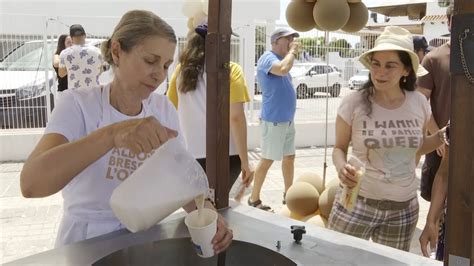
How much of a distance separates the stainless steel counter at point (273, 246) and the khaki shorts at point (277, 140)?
2612 millimetres

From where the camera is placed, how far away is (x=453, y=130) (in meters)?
0.86

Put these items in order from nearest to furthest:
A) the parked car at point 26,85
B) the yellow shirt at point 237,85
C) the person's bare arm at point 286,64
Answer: the yellow shirt at point 237,85, the person's bare arm at point 286,64, the parked car at point 26,85

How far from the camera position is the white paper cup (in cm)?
101

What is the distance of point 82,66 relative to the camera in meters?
4.41

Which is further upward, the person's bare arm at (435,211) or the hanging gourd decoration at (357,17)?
the hanging gourd decoration at (357,17)

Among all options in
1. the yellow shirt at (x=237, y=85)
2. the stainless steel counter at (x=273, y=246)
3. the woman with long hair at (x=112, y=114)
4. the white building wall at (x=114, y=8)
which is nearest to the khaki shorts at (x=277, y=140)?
the yellow shirt at (x=237, y=85)

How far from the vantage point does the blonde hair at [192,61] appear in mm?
2484

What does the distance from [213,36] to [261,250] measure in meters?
0.66

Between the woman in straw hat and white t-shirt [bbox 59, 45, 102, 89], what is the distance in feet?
9.84

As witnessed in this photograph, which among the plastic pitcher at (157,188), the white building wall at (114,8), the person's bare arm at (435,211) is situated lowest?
the person's bare arm at (435,211)

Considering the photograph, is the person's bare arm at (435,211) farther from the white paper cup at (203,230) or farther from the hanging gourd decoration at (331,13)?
the white paper cup at (203,230)

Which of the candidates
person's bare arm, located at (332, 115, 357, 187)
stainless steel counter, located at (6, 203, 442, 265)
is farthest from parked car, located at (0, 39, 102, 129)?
stainless steel counter, located at (6, 203, 442, 265)

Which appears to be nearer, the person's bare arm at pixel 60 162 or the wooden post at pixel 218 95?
the person's bare arm at pixel 60 162

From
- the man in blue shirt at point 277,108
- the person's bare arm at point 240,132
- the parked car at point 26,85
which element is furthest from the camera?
the parked car at point 26,85
